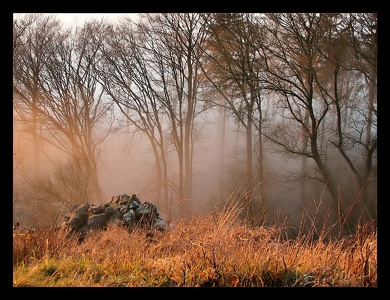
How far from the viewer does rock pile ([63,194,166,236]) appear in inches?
220

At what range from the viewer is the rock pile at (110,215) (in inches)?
220

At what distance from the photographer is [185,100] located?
35.1 feet

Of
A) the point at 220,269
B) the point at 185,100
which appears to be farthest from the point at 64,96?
the point at 220,269

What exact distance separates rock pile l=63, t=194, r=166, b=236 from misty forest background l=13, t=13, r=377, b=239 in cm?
165

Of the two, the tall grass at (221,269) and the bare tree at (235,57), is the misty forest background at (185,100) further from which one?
the tall grass at (221,269)

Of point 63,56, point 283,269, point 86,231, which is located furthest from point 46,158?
point 283,269

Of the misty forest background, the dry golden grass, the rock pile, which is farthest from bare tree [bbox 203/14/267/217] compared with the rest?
the dry golden grass

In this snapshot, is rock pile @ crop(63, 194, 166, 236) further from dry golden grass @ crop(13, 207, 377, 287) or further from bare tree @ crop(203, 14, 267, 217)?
bare tree @ crop(203, 14, 267, 217)

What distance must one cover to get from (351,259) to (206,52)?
27.5 ft

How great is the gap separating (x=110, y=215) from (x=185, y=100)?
19.5 ft

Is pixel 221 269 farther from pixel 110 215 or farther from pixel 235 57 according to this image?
pixel 235 57
